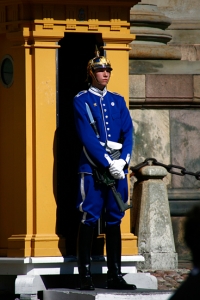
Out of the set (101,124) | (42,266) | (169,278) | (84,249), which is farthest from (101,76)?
(169,278)

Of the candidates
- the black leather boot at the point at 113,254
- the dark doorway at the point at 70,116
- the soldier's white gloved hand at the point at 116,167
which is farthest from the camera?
the dark doorway at the point at 70,116

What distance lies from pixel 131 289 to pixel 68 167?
158cm

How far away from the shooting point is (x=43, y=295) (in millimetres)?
10125

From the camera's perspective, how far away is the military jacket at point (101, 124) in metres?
9.95

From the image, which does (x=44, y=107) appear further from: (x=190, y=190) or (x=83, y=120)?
(x=190, y=190)

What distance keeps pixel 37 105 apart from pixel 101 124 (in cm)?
65

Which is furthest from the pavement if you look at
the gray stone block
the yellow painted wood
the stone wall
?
the stone wall

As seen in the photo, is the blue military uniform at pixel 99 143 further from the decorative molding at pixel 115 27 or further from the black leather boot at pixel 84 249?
the decorative molding at pixel 115 27

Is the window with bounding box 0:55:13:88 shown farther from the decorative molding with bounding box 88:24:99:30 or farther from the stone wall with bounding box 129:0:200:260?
the stone wall with bounding box 129:0:200:260

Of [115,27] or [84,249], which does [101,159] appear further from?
[115,27]

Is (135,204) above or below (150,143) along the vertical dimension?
below

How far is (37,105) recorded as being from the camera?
34.2ft

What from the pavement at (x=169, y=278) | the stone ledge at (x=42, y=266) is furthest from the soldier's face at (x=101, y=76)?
the pavement at (x=169, y=278)

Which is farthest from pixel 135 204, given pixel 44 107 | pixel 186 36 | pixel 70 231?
pixel 186 36
